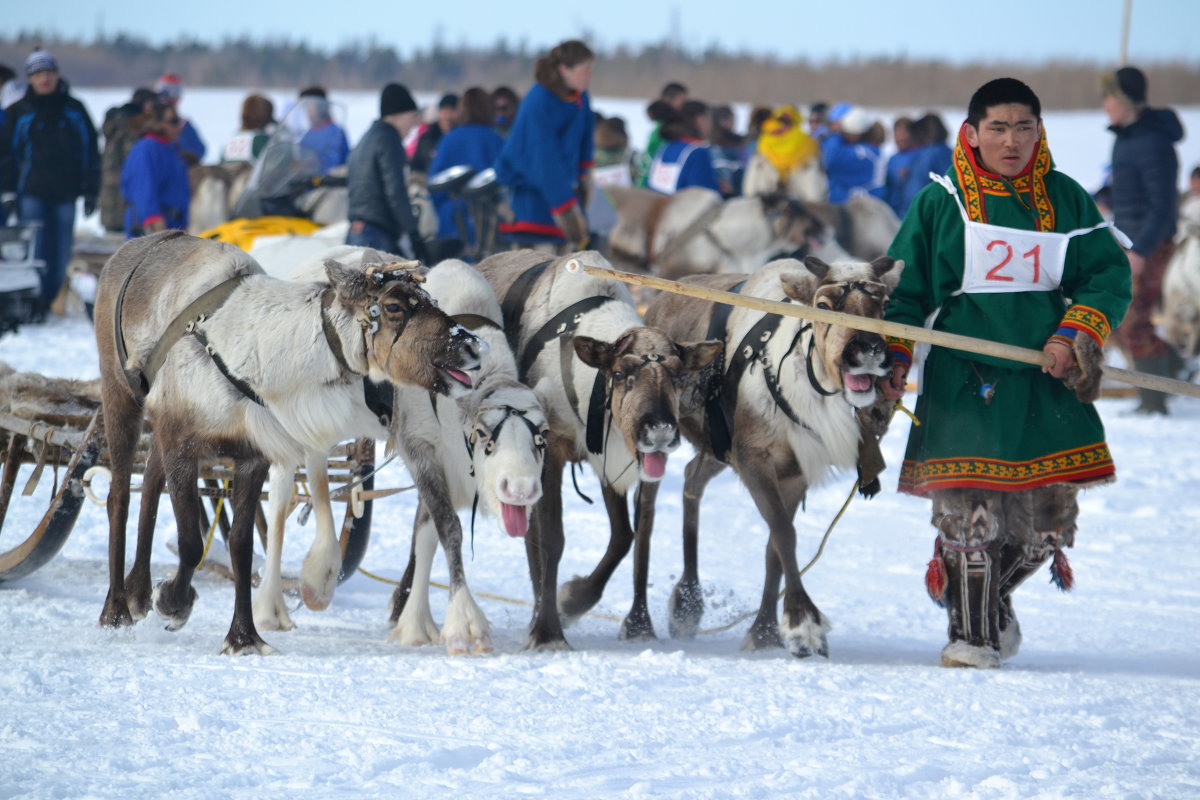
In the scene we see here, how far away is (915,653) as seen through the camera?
5766 millimetres

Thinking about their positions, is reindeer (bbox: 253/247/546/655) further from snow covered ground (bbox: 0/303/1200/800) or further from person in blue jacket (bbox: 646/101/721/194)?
person in blue jacket (bbox: 646/101/721/194)

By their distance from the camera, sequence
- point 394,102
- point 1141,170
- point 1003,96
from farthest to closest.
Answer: point 1141,170 → point 394,102 → point 1003,96

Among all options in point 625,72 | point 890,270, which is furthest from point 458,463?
point 625,72

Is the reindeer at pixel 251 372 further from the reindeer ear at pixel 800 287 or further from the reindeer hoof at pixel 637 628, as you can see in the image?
the reindeer hoof at pixel 637 628

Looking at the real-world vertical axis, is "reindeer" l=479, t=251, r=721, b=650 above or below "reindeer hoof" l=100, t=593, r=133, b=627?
above

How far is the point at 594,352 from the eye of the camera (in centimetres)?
535

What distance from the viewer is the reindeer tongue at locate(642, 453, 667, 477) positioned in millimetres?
5152

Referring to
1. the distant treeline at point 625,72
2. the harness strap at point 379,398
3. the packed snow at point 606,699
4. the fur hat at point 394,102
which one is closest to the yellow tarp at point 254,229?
the fur hat at point 394,102

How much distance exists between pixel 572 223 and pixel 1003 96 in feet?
15.2

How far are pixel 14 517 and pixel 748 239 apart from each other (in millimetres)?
8336

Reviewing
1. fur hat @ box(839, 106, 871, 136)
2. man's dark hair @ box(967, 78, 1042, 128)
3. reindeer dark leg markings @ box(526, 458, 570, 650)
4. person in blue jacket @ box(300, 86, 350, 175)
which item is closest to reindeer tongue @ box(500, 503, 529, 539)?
reindeer dark leg markings @ box(526, 458, 570, 650)

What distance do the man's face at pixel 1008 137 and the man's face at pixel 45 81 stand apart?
10404 millimetres

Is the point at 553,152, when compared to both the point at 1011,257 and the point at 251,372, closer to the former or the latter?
the point at 251,372

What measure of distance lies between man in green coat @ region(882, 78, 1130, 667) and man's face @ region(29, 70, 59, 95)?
1022 cm
